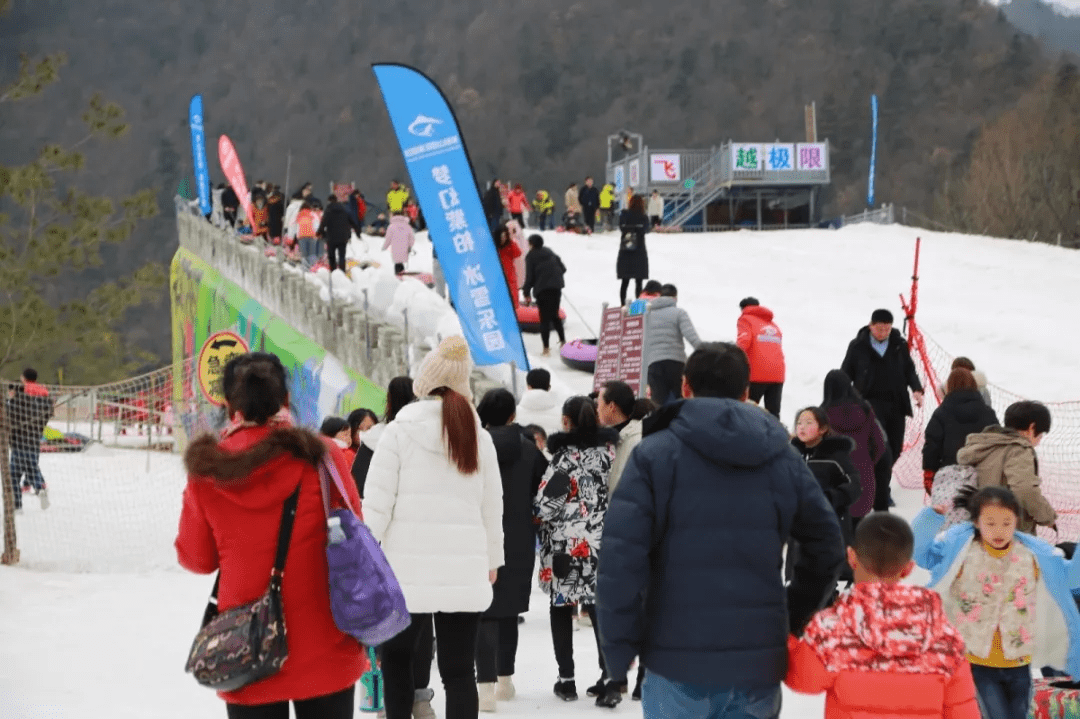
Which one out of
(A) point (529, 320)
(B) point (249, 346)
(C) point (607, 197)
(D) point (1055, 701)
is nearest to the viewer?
(D) point (1055, 701)

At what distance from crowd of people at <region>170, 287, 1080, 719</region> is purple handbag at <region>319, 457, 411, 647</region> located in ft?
0.17

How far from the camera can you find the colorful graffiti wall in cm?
1695

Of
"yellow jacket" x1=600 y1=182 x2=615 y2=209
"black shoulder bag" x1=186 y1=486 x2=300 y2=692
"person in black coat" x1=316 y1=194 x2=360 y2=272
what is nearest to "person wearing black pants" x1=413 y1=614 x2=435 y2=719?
"black shoulder bag" x1=186 y1=486 x2=300 y2=692

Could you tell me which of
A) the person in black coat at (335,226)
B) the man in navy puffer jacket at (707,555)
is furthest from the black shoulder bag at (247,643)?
the person in black coat at (335,226)

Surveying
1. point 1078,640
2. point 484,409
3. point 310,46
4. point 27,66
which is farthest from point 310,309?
point 310,46

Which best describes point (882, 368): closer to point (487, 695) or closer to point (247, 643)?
point (487, 695)

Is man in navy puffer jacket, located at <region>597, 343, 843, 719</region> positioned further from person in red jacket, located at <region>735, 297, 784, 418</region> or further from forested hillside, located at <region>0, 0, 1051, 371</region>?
forested hillside, located at <region>0, 0, 1051, 371</region>

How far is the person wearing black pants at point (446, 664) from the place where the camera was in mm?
5055

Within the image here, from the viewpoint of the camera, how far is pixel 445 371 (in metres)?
5.04

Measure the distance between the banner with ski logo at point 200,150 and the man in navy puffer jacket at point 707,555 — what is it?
27354 millimetres

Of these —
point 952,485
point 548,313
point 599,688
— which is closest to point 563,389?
point 548,313

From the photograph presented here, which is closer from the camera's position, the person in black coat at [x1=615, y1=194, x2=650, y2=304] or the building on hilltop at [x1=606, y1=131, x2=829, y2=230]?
the person in black coat at [x1=615, y1=194, x2=650, y2=304]

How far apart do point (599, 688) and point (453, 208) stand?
6040 mm

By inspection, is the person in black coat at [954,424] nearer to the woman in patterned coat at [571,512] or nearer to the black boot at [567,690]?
the woman in patterned coat at [571,512]
